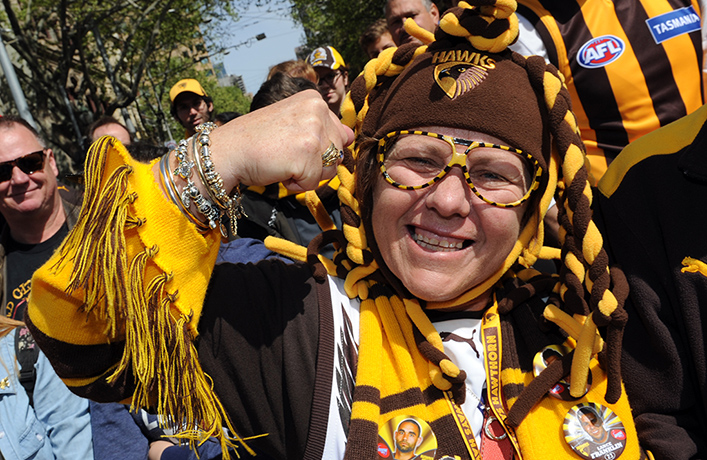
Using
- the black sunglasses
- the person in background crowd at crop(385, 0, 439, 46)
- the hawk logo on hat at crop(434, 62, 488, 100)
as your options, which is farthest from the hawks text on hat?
the black sunglasses

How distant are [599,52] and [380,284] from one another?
1321 mm

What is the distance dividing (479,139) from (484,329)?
603mm

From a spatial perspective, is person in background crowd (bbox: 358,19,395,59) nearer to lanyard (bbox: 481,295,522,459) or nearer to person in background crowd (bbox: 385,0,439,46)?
person in background crowd (bbox: 385,0,439,46)

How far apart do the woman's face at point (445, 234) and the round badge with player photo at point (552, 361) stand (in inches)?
11.9

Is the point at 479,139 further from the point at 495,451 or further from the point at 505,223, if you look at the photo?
the point at 495,451

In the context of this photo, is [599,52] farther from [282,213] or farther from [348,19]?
[348,19]

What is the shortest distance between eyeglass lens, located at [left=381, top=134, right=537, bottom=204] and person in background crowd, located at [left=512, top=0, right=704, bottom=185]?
74 cm

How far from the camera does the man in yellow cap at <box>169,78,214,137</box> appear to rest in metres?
5.95

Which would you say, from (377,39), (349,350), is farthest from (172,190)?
(377,39)

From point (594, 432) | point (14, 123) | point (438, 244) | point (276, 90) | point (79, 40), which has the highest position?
point (79, 40)

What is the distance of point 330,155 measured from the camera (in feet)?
4.85

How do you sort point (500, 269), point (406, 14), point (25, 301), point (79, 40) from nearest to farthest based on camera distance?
point (500, 269)
point (25, 301)
point (406, 14)
point (79, 40)

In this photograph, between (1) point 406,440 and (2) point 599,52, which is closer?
(1) point 406,440

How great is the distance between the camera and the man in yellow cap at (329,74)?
16.1 feet
